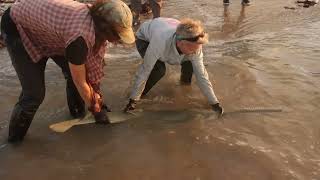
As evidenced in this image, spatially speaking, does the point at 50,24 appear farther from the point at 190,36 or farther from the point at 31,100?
the point at 190,36

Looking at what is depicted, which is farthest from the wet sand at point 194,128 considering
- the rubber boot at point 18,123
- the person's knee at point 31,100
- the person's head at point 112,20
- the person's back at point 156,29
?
the person's head at point 112,20

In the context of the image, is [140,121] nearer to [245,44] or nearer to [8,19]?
[8,19]

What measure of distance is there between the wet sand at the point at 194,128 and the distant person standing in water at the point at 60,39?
0.33m

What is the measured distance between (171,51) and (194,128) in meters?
0.76

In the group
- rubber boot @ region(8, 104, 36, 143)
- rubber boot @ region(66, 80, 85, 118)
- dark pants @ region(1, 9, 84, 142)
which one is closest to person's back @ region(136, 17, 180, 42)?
rubber boot @ region(66, 80, 85, 118)

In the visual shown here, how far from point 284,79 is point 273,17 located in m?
3.08

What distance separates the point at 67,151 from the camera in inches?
155

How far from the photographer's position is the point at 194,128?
4.29 metres

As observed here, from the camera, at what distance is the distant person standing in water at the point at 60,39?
3.19 metres

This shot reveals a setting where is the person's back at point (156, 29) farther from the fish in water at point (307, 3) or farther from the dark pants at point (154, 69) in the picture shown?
the fish in water at point (307, 3)

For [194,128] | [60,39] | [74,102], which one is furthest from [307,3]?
[60,39]

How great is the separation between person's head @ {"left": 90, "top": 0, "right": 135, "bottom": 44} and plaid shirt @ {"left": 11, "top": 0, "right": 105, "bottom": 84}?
7 cm

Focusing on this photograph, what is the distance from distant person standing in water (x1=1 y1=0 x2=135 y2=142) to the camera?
3.19 meters

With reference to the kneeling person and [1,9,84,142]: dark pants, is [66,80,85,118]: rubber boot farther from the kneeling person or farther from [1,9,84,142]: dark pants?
[1,9,84,142]: dark pants
